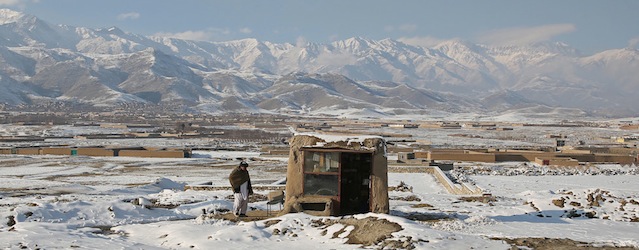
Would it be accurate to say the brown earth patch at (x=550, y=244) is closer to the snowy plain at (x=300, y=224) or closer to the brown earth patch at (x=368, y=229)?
the snowy plain at (x=300, y=224)

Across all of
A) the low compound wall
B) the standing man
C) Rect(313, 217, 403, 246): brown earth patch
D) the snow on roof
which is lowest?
the low compound wall

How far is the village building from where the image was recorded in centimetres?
1555

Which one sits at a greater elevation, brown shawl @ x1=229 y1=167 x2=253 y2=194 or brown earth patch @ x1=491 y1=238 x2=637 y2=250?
brown shawl @ x1=229 y1=167 x2=253 y2=194

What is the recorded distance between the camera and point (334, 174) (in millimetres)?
15633

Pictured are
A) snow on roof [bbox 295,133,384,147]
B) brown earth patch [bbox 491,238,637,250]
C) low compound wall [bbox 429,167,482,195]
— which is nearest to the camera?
brown earth patch [bbox 491,238,637,250]

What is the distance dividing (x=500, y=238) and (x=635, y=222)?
4.57 meters

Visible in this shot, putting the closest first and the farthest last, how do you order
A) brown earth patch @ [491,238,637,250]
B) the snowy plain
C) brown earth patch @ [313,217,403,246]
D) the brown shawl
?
1. brown earth patch @ [491,238,637,250]
2. brown earth patch @ [313,217,403,246]
3. the snowy plain
4. the brown shawl

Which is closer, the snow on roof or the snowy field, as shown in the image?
the snowy field

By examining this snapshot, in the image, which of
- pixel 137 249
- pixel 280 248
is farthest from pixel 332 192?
pixel 137 249

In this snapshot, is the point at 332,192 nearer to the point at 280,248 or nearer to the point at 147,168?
the point at 280,248

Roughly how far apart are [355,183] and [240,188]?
8.90 feet

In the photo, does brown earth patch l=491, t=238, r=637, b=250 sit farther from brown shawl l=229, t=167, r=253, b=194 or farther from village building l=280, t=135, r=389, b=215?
brown shawl l=229, t=167, r=253, b=194

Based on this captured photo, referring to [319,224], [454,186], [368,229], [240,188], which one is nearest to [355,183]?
[319,224]

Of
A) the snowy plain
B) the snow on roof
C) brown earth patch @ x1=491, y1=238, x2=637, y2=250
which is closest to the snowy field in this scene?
the snowy plain
